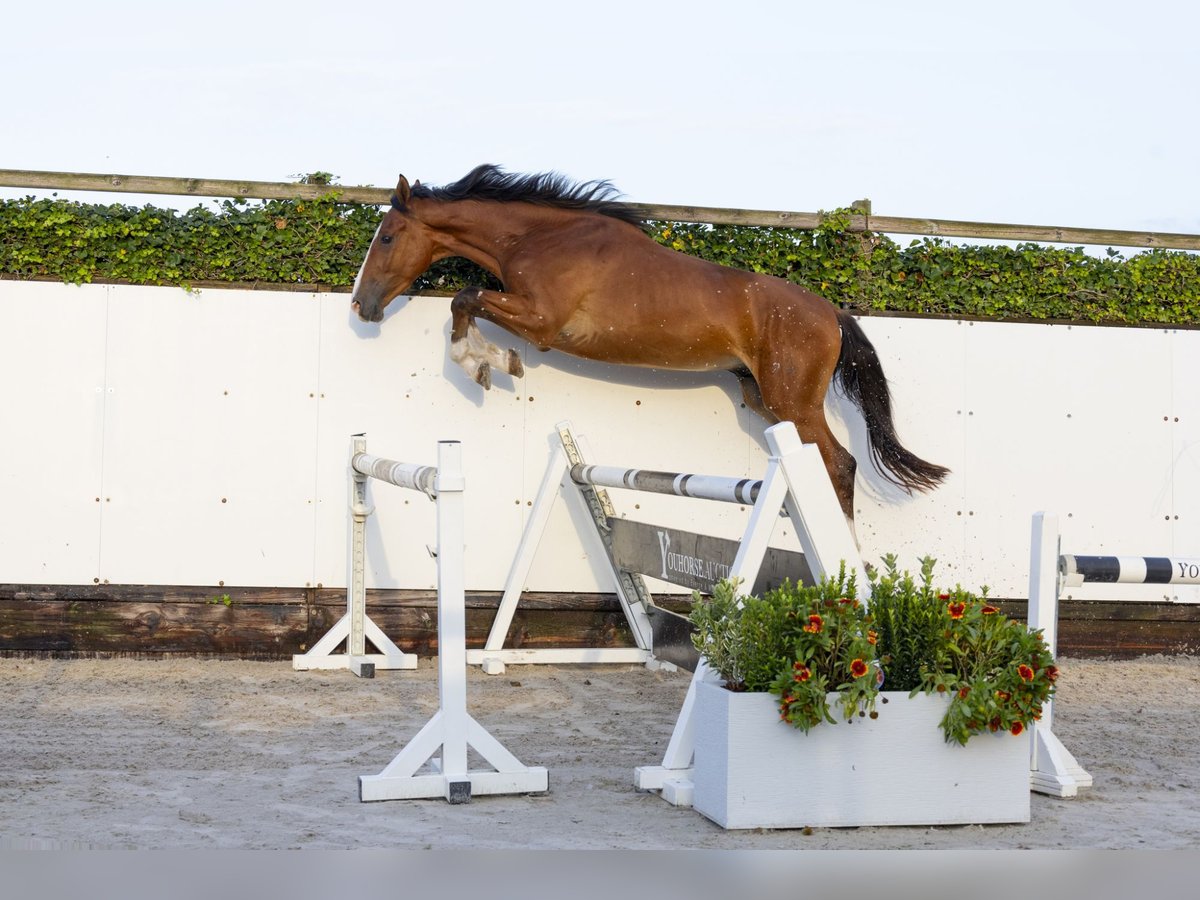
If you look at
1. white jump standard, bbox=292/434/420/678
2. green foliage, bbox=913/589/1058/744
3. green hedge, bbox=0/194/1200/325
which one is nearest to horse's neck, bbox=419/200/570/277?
green hedge, bbox=0/194/1200/325

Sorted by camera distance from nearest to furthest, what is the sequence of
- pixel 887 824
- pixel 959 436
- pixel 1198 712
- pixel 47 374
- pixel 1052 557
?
1. pixel 887 824
2. pixel 1052 557
3. pixel 1198 712
4. pixel 47 374
5. pixel 959 436

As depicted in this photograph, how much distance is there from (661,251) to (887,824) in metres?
3.19

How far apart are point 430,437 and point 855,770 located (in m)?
3.24

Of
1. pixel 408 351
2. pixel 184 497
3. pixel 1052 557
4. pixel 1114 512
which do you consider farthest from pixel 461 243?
pixel 1114 512

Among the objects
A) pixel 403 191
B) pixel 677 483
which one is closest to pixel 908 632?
pixel 677 483

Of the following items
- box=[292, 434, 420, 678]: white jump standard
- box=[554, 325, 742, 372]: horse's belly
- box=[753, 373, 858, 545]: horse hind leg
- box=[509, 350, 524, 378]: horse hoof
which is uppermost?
box=[554, 325, 742, 372]: horse's belly

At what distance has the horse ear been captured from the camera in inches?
220

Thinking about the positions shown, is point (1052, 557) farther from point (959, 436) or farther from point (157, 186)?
point (157, 186)

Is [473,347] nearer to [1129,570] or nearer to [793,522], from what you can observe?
[793,522]

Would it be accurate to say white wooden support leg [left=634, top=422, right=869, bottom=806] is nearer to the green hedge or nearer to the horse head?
the horse head

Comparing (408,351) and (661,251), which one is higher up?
(661,251)

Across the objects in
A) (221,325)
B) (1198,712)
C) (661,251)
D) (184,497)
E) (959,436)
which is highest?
(661,251)

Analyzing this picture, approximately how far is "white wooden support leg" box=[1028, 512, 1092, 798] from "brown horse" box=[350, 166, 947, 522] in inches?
81.7

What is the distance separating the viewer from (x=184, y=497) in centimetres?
577
